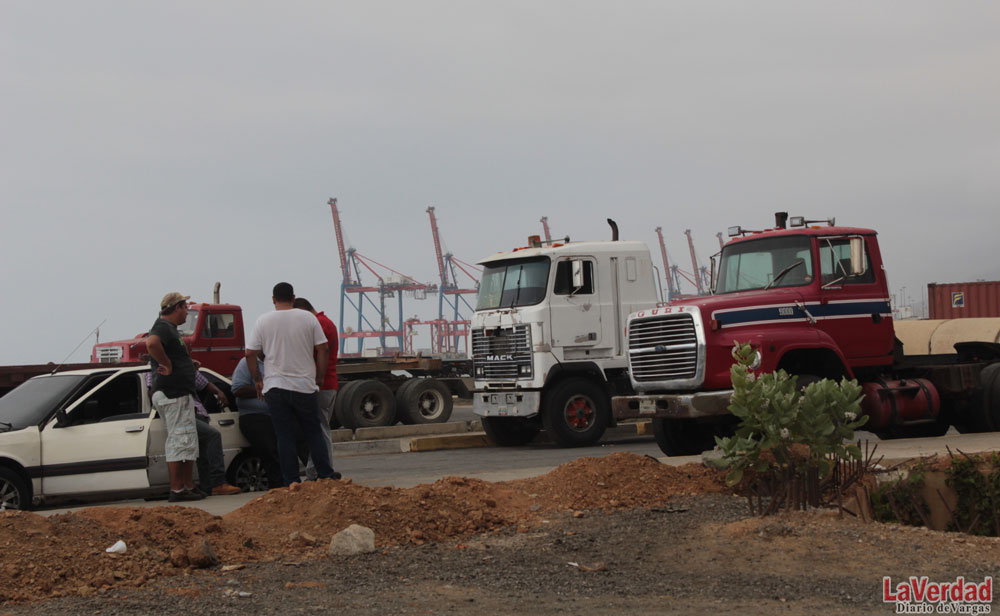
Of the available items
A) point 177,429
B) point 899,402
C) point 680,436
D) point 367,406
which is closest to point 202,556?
point 177,429

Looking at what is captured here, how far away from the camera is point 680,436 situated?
12.9 metres

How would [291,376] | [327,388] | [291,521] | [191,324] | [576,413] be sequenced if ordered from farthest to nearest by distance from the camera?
[191,324]
[576,413]
[327,388]
[291,376]
[291,521]

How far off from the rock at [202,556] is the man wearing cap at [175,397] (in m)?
3.11

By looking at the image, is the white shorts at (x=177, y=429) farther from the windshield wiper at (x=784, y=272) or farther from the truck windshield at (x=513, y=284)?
the truck windshield at (x=513, y=284)

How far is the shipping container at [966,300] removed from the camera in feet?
99.6

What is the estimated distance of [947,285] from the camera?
31188 millimetres

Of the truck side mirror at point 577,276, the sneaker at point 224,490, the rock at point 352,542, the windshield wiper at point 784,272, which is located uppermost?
the truck side mirror at point 577,276

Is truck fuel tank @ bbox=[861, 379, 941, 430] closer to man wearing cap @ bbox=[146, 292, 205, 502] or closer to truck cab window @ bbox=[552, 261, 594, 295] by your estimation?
truck cab window @ bbox=[552, 261, 594, 295]

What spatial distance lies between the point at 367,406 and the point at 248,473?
10.6 meters

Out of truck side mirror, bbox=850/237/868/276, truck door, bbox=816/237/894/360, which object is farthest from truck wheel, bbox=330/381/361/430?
truck side mirror, bbox=850/237/868/276

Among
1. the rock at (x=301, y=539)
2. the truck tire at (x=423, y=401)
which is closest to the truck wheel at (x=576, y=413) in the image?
the truck tire at (x=423, y=401)

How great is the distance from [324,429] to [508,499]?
2104 millimetres

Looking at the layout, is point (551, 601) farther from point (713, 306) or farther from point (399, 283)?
point (399, 283)

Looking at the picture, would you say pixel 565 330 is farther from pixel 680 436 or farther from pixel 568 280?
pixel 680 436
